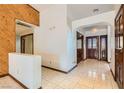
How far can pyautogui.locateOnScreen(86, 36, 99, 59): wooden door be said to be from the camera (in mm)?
7578

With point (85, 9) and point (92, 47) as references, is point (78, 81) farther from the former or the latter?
point (92, 47)

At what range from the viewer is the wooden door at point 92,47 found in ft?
24.9

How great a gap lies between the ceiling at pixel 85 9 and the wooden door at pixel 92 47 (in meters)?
3.69

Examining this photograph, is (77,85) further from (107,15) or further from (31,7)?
(31,7)

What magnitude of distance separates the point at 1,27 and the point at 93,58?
638cm

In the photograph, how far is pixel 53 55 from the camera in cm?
413

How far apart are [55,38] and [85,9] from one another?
148 centimetres

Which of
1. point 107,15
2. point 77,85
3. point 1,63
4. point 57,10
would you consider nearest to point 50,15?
point 57,10

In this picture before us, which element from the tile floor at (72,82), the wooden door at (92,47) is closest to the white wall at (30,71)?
the tile floor at (72,82)

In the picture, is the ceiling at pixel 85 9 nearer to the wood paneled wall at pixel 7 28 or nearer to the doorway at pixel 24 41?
the wood paneled wall at pixel 7 28

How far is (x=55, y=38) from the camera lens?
402 cm

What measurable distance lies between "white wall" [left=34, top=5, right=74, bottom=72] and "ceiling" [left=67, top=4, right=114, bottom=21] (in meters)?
0.32

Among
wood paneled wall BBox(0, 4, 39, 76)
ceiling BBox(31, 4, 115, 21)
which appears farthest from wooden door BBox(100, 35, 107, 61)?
wood paneled wall BBox(0, 4, 39, 76)
